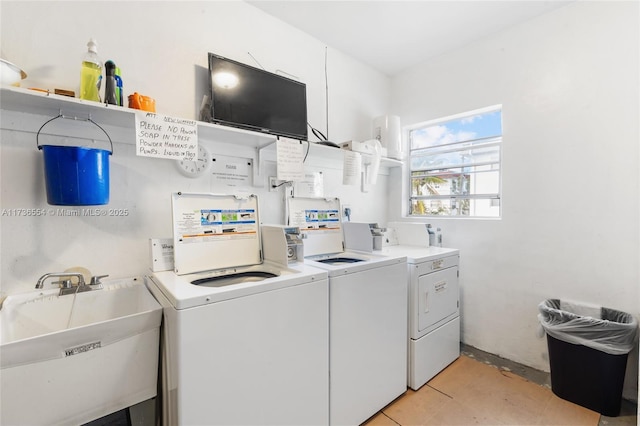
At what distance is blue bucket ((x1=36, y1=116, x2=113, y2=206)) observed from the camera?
1199mm

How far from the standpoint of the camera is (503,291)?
2.41 meters

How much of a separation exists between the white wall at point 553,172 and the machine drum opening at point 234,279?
6.41 ft

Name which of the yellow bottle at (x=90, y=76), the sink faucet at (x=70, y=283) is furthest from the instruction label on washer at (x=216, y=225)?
the yellow bottle at (x=90, y=76)

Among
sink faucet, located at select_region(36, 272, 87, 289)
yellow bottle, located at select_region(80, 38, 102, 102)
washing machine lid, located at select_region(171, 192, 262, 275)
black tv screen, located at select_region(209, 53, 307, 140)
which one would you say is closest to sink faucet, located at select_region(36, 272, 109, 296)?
sink faucet, located at select_region(36, 272, 87, 289)

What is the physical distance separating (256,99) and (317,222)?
0.97 meters

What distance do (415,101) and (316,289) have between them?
2.44 m

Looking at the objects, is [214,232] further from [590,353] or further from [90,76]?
[590,353]

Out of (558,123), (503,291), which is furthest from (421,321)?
(558,123)

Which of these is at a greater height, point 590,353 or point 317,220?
point 317,220

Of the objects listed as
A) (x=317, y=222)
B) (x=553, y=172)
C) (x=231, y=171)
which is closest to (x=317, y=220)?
(x=317, y=222)

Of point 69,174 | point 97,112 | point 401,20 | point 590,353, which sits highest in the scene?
point 401,20

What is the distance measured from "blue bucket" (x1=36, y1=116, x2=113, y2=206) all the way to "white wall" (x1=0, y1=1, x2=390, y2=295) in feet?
0.79

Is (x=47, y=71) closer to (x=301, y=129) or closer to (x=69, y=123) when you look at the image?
(x=69, y=123)

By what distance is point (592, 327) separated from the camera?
1.77 meters
